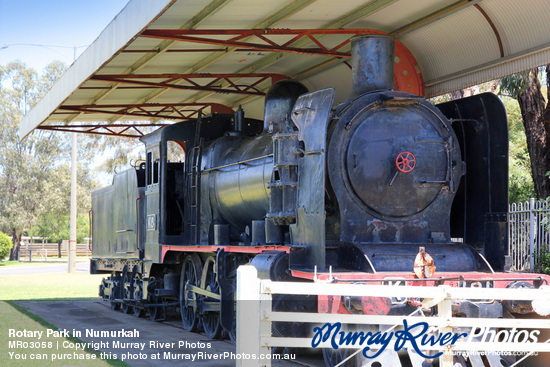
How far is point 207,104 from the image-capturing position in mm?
16344

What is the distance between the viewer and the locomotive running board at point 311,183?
6.98 metres

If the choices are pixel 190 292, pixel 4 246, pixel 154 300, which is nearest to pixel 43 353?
pixel 190 292

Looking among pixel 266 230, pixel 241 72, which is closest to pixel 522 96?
pixel 241 72

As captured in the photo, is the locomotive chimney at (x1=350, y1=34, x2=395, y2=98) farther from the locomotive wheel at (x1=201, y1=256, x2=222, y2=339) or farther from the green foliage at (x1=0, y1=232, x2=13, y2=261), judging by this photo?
the green foliage at (x1=0, y1=232, x2=13, y2=261)

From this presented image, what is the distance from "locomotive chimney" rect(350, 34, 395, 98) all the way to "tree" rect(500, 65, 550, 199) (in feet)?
26.7

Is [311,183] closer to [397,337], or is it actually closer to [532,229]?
[397,337]

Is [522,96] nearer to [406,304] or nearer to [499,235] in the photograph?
[499,235]

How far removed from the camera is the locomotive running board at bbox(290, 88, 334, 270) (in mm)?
6984

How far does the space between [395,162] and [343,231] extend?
0.94 metres

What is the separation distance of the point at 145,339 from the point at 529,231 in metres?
7.18

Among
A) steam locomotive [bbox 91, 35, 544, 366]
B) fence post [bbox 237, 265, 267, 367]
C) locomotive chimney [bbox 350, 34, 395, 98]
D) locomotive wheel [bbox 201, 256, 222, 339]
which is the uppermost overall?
locomotive chimney [bbox 350, 34, 395, 98]

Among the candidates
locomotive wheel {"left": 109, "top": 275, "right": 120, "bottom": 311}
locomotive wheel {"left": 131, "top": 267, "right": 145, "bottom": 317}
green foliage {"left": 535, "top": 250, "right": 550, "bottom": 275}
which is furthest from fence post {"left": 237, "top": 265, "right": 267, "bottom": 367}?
locomotive wheel {"left": 109, "top": 275, "right": 120, "bottom": 311}

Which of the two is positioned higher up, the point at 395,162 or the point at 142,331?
the point at 395,162

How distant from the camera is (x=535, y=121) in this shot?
16.1 metres
